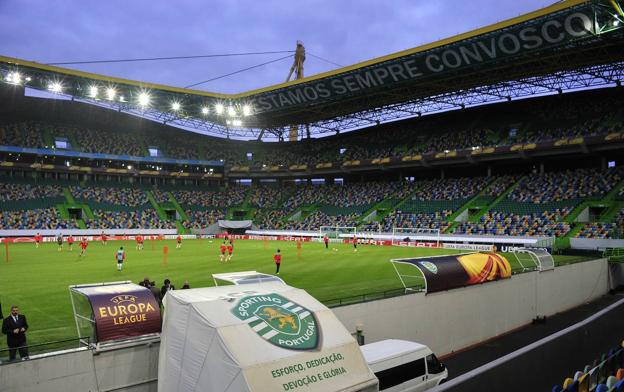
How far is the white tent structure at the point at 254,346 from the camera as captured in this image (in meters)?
7.58

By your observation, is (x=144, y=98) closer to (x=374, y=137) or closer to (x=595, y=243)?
(x=374, y=137)

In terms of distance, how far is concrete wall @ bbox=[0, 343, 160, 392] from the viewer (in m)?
9.27

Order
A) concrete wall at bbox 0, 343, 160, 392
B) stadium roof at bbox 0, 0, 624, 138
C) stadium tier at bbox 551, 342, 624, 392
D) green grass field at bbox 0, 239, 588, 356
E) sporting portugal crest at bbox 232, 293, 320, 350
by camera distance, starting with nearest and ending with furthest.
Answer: stadium tier at bbox 551, 342, 624, 392, sporting portugal crest at bbox 232, 293, 320, 350, concrete wall at bbox 0, 343, 160, 392, green grass field at bbox 0, 239, 588, 356, stadium roof at bbox 0, 0, 624, 138

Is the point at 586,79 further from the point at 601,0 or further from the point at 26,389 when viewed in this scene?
the point at 26,389

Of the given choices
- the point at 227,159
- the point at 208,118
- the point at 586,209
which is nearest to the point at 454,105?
the point at 586,209

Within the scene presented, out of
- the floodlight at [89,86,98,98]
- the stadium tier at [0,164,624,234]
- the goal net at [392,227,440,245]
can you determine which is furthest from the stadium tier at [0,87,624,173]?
the floodlight at [89,86,98,98]

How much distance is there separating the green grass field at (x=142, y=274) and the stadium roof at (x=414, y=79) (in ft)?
61.6

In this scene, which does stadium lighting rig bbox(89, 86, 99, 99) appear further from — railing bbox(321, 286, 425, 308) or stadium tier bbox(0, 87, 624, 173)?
railing bbox(321, 286, 425, 308)

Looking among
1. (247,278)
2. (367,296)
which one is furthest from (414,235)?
(247,278)

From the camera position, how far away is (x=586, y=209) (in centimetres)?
4638

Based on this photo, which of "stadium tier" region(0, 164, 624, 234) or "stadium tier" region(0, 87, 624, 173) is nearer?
"stadium tier" region(0, 164, 624, 234)

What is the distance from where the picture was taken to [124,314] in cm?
1077

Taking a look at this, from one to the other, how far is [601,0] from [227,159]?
65.9 meters

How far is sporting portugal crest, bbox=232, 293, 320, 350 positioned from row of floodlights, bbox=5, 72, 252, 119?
177ft
